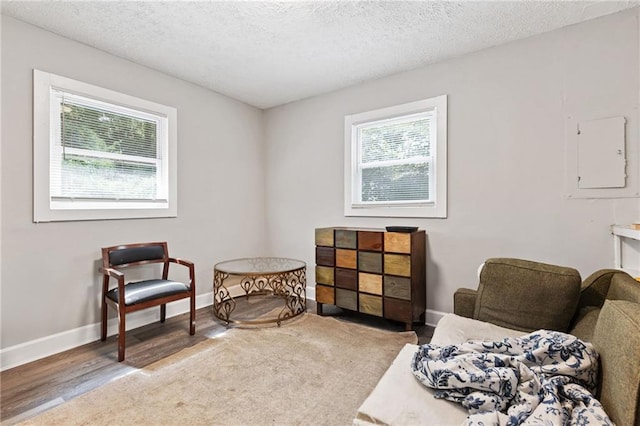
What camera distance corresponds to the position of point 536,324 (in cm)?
171

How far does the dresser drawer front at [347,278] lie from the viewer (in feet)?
10.1

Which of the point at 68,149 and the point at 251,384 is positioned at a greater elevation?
the point at 68,149

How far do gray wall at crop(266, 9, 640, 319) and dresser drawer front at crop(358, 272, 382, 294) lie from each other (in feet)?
1.81

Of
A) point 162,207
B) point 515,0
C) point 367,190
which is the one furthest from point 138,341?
point 515,0

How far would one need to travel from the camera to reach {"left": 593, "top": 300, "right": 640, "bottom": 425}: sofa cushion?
2.84 feet

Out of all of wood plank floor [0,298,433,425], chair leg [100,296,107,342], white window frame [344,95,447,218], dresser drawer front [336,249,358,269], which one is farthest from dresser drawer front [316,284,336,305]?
chair leg [100,296,107,342]

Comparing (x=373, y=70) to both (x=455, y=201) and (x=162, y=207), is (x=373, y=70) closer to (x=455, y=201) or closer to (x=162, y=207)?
(x=455, y=201)

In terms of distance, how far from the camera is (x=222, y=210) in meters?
3.84

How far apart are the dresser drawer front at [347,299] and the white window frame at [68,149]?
1932mm

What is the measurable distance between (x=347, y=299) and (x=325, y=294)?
0.87 feet

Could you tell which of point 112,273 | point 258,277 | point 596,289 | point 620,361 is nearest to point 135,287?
point 112,273

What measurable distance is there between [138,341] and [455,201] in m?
3.09

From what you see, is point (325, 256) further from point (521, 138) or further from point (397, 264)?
point (521, 138)

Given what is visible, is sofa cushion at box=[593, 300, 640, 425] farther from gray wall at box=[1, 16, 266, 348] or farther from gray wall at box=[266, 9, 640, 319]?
gray wall at box=[1, 16, 266, 348]
